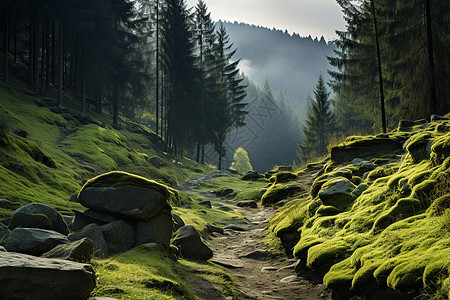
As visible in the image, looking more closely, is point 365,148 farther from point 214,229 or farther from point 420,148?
point 214,229

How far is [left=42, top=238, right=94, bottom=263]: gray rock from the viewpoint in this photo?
18.0 feet

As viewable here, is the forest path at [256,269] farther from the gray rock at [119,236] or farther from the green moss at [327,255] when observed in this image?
the gray rock at [119,236]

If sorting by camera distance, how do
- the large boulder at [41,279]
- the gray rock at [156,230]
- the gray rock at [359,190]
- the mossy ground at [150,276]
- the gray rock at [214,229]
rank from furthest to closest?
the gray rock at [214,229] → the gray rock at [359,190] → the gray rock at [156,230] → the mossy ground at [150,276] → the large boulder at [41,279]

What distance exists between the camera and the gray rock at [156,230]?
27.6ft

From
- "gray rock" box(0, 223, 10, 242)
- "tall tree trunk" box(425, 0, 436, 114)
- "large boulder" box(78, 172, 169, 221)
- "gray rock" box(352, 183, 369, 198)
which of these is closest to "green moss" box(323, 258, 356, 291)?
"gray rock" box(352, 183, 369, 198)

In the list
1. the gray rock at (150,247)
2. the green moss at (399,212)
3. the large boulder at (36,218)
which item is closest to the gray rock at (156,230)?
the gray rock at (150,247)

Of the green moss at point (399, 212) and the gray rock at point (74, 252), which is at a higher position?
the green moss at point (399, 212)

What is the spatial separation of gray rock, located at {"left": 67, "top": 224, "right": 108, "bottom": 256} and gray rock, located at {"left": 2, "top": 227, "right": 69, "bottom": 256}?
0.80 meters

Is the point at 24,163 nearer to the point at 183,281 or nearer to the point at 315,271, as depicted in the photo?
the point at 183,281

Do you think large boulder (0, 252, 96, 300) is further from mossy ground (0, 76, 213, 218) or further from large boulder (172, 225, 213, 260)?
mossy ground (0, 76, 213, 218)

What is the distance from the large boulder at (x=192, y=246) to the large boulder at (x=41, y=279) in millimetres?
4953

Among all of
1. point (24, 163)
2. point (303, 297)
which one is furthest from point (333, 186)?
point (24, 163)

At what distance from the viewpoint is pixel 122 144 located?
33312 mm

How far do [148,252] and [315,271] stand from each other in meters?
4.01
